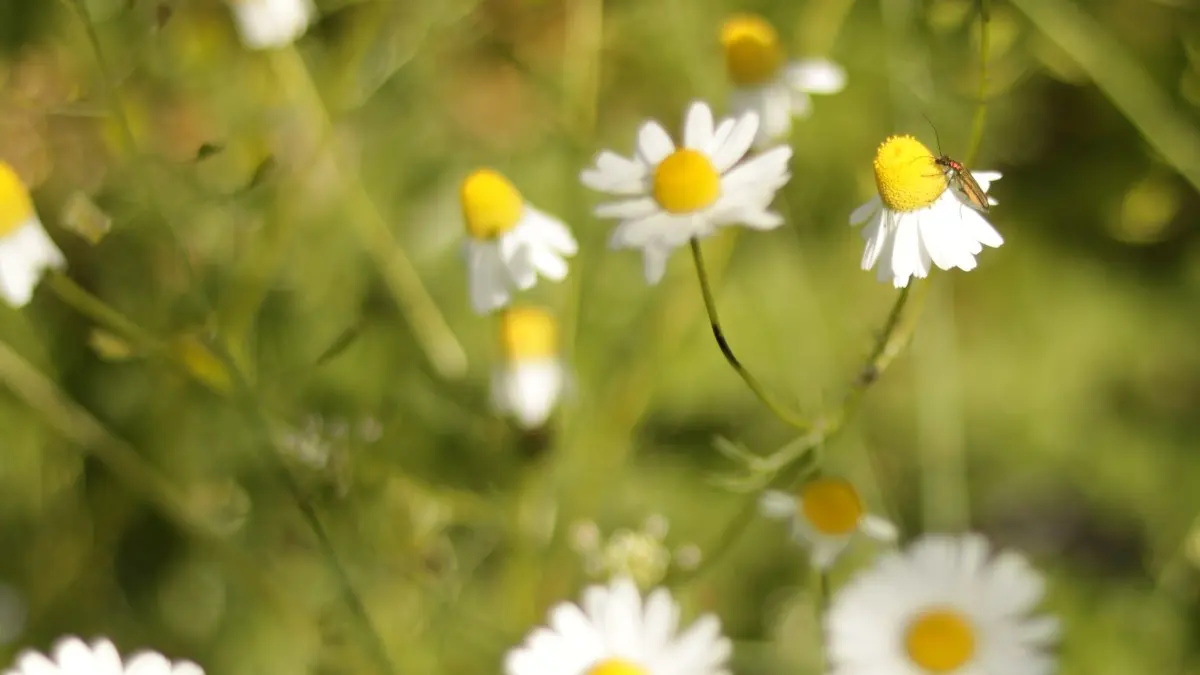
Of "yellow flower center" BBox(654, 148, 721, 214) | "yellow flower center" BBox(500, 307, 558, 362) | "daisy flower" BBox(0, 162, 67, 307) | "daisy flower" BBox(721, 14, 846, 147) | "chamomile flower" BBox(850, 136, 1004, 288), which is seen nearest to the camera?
"chamomile flower" BBox(850, 136, 1004, 288)

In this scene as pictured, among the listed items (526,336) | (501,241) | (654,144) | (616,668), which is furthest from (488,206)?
(616,668)

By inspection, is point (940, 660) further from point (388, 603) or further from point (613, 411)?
point (388, 603)

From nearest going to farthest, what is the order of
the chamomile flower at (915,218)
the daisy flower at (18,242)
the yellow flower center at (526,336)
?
the chamomile flower at (915,218) → the daisy flower at (18,242) → the yellow flower center at (526,336)

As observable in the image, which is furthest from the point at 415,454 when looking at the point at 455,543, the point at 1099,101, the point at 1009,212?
the point at 1099,101

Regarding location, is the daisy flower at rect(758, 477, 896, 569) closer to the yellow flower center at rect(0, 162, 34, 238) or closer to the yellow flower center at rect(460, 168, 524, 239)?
the yellow flower center at rect(460, 168, 524, 239)

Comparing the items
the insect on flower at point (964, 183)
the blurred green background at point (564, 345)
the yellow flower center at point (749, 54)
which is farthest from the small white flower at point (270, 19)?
the insect on flower at point (964, 183)

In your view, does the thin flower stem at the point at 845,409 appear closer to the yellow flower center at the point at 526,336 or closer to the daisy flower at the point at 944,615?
the daisy flower at the point at 944,615

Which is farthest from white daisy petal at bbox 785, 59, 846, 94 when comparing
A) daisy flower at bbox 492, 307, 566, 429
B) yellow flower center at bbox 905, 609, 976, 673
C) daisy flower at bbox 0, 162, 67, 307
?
daisy flower at bbox 0, 162, 67, 307
